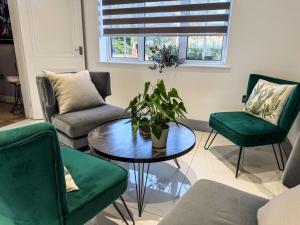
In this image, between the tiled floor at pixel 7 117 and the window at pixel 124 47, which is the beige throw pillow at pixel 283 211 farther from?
the tiled floor at pixel 7 117

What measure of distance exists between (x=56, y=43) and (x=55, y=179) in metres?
2.80

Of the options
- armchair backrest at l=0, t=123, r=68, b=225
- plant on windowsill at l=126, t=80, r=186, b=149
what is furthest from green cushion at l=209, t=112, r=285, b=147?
armchair backrest at l=0, t=123, r=68, b=225

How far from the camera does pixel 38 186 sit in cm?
89

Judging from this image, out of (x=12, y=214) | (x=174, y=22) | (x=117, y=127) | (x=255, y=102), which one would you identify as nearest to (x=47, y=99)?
(x=117, y=127)

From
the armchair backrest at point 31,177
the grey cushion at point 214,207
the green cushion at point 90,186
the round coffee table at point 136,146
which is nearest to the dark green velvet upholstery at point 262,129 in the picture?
the round coffee table at point 136,146

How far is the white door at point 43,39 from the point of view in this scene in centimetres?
302

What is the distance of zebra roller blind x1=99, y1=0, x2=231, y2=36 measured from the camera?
275cm

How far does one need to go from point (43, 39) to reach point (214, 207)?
121 inches

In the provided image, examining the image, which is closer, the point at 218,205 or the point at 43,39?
the point at 218,205

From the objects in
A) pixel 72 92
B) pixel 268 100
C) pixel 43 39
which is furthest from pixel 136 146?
pixel 43 39

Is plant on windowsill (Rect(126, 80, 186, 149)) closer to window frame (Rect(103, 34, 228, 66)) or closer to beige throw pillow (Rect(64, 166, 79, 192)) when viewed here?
beige throw pillow (Rect(64, 166, 79, 192))

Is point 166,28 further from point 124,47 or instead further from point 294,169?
point 294,169

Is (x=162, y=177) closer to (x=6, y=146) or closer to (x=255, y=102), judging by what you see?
(x=255, y=102)

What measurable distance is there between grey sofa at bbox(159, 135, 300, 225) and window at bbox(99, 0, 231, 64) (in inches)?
78.9
